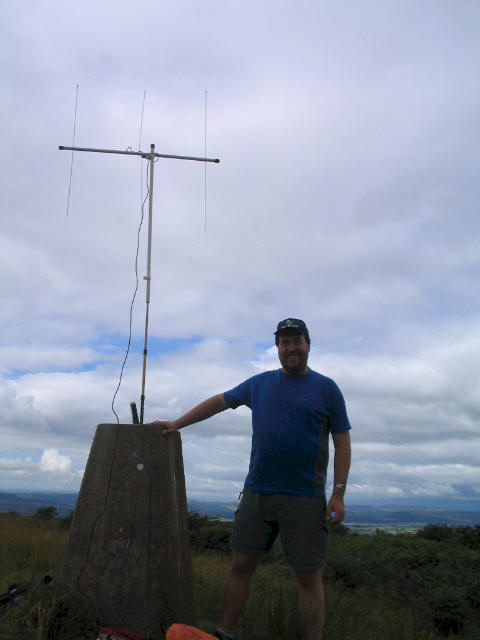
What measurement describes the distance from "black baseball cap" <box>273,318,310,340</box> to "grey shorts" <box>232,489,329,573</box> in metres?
1.12

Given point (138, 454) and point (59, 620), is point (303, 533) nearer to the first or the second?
point (138, 454)

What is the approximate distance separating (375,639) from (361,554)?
5658mm

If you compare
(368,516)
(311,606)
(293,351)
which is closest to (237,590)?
(311,606)

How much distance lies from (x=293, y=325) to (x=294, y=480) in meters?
1.05

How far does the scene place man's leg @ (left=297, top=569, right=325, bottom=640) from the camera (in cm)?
397

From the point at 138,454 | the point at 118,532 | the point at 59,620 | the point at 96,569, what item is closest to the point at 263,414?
the point at 138,454

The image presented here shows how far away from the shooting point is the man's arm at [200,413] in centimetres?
464

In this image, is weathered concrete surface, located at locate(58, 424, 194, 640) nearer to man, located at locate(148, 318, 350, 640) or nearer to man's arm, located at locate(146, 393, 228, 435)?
man's arm, located at locate(146, 393, 228, 435)

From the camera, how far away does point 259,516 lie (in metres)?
4.23

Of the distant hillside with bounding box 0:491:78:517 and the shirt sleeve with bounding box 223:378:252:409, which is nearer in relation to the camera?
the shirt sleeve with bounding box 223:378:252:409

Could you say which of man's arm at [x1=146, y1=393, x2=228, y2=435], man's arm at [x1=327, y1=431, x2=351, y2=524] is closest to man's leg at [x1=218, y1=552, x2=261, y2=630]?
man's arm at [x1=327, y1=431, x2=351, y2=524]

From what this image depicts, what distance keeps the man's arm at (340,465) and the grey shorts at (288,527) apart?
2.8 inches

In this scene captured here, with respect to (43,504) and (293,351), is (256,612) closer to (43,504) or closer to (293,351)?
(293,351)

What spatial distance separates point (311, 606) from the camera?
4.04 m
